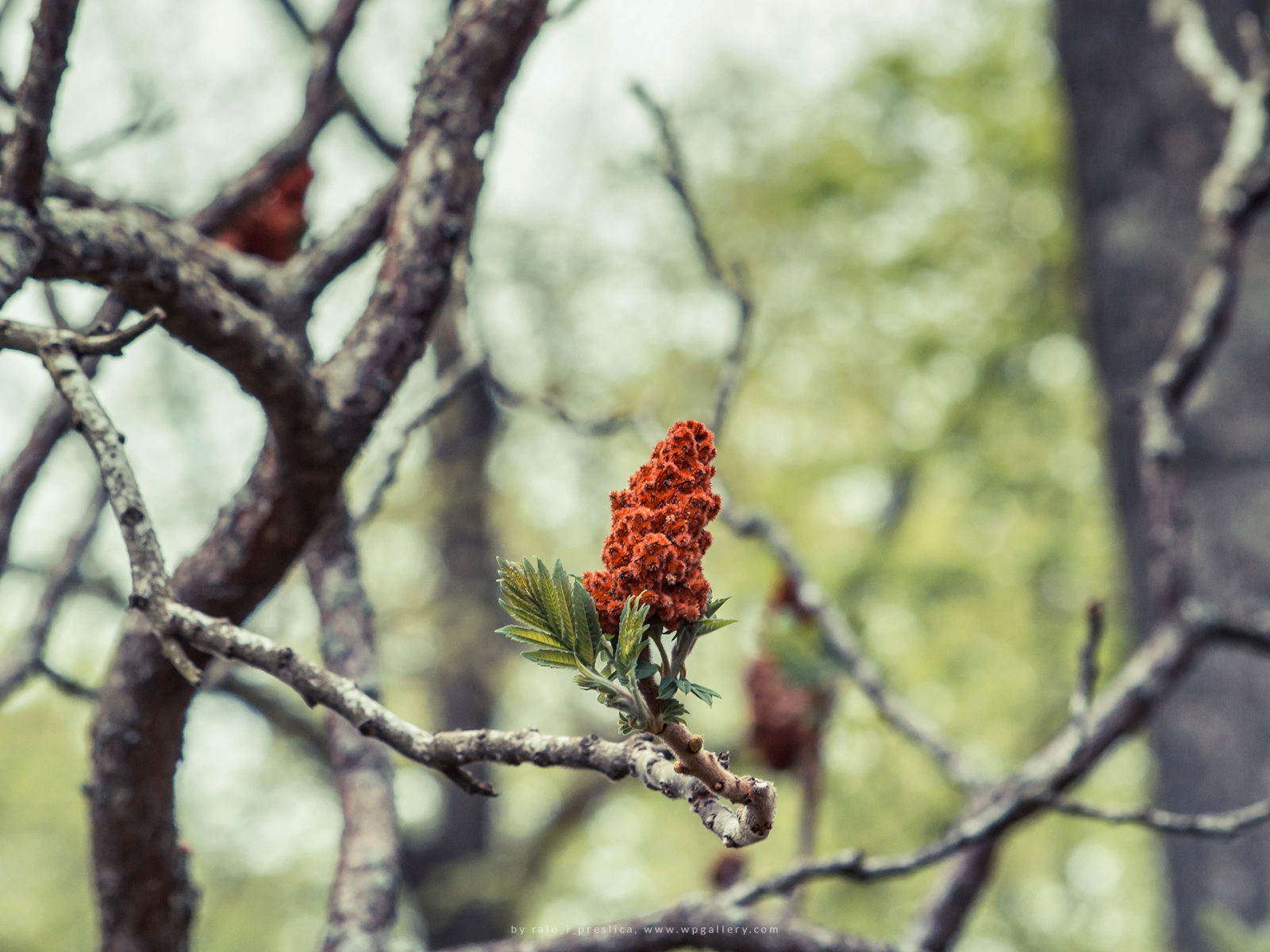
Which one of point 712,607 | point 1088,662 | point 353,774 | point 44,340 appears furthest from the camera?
point 353,774

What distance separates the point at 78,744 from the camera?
39.0 feet

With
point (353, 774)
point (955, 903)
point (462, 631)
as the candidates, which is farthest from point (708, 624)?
point (462, 631)

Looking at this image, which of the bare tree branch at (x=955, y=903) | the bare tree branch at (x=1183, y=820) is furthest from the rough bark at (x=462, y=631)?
the bare tree branch at (x=1183, y=820)

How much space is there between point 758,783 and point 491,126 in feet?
5.29

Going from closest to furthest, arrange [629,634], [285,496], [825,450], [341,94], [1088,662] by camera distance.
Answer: [629,634] → [285,496] → [1088,662] → [341,94] → [825,450]

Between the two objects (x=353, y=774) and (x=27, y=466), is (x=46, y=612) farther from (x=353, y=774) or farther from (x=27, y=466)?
(x=353, y=774)

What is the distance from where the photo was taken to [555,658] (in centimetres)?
92

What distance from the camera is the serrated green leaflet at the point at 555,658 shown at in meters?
0.91

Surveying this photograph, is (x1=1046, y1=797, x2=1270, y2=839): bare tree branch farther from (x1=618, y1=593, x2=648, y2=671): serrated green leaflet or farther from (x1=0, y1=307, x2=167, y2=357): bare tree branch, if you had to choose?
(x1=0, y1=307, x2=167, y2=357): bare tree branch

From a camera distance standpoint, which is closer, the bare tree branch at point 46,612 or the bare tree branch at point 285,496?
the bare tree branch at point 285,496

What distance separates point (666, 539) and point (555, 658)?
144mm

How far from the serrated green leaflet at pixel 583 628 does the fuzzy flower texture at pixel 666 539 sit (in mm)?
→ 28

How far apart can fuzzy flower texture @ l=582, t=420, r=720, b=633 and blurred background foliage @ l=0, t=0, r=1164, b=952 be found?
6.71 meters

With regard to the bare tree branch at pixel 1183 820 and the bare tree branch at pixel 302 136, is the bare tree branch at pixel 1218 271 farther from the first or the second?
the bare tree branch at pixel 302 136
